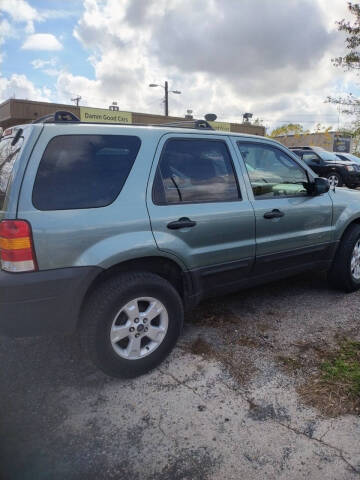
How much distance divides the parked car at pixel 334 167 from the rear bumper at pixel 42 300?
13608 mm

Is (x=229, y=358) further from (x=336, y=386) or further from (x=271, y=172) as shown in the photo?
(x=271, y=172)

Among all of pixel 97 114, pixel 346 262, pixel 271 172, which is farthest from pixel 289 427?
pixel 97 114

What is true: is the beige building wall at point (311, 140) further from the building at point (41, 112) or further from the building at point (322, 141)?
the building at point (41, 112)

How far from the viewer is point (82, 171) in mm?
2348

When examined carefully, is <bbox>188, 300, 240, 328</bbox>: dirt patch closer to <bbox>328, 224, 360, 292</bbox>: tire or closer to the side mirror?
<bbox>328, 224, 360, 292</bbox>: tire

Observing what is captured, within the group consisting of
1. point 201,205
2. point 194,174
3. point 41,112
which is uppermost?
point 41,112

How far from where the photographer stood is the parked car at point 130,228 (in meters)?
2.18

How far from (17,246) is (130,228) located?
27.9 inches

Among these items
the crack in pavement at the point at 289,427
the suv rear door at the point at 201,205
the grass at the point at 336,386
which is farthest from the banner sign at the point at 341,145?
the crack in pavement at the point at 289,427

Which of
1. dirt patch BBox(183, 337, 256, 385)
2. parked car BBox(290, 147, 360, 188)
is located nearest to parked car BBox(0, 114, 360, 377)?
dirt patch BBox(183, 337, 256, 385)

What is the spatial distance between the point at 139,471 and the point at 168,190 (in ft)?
5.80

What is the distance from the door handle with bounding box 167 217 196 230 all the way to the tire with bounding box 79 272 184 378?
38cm

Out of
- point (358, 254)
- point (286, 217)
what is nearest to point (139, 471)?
point (286, 217)

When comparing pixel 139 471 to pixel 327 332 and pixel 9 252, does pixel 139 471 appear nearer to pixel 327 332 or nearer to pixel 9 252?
pixel 9 252
